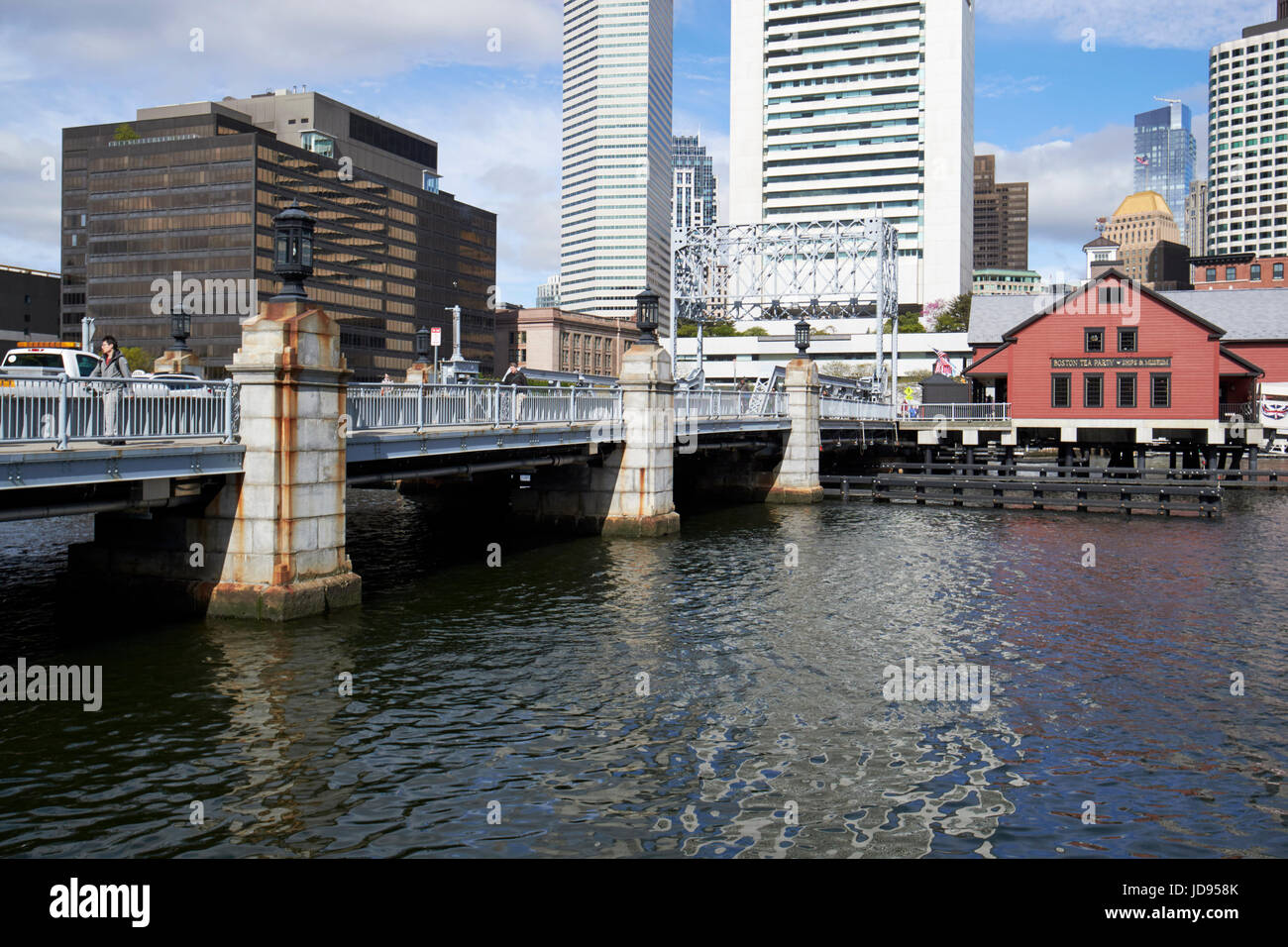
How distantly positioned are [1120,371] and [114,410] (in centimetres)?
5121

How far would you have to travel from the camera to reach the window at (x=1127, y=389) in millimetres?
56000

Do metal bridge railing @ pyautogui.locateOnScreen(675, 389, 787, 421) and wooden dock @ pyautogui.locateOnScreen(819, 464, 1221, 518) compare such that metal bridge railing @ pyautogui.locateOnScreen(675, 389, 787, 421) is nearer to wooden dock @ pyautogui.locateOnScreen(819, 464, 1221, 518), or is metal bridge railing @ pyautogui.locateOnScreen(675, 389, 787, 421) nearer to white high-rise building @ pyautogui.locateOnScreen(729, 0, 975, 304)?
wooden dock @ pyautogui.locateOnScreen(819, 464, 1221, 518)

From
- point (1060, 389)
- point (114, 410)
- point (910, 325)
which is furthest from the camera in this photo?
point (910, 325)

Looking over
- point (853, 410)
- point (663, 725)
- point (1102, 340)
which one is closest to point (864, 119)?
point (1102, 340)

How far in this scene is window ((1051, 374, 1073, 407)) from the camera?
188 feet

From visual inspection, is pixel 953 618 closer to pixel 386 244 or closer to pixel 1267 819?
pixel 1267 819

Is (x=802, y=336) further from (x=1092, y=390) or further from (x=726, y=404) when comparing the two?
(x=1092, y=390)

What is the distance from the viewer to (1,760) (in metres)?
12.7

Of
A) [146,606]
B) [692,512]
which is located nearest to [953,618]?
[146,606]

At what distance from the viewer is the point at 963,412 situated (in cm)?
6006

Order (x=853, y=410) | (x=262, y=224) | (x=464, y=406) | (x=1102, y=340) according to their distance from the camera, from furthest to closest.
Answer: (x=262, y=224)
(x=853, y=410)
(x=1102, y=340)
(x=464, y=406)

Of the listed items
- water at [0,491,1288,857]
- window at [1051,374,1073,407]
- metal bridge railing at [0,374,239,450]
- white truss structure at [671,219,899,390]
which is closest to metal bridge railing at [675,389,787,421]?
white truss structure at [671,219,899,390]

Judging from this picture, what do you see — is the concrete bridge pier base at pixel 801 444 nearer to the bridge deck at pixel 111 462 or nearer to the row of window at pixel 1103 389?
the row of window at pixel 1103 389
